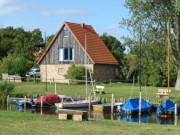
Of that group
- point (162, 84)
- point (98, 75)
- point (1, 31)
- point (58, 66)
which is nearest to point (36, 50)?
point (1, 31)

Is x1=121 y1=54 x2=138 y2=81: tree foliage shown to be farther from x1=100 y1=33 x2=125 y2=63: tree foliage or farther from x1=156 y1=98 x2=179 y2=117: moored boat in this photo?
x1=156 y1=98 x2=179 y2=117: moored boat

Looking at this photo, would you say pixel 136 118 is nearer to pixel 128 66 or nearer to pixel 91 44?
pixel 91 44

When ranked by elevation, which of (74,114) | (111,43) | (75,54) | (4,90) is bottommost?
(74,114)

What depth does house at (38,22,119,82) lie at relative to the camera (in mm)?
46750

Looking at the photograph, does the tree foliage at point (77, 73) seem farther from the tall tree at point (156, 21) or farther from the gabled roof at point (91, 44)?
the tall tree at point (156, 21)

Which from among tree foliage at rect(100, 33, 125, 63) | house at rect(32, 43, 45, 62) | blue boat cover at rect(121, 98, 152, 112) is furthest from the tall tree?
house at rect(32, 43, 45, 62)

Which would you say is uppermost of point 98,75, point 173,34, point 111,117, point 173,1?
point 173,1

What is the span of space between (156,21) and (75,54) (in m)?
16.9

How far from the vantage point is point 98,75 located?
153 ft

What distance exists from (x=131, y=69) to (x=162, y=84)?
314 inches

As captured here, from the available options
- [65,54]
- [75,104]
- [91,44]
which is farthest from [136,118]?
[65,54]

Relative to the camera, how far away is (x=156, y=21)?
33.3 m

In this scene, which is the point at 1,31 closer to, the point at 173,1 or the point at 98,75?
the point at 98,75

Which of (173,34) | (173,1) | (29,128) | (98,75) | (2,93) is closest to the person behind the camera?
(29,128)
